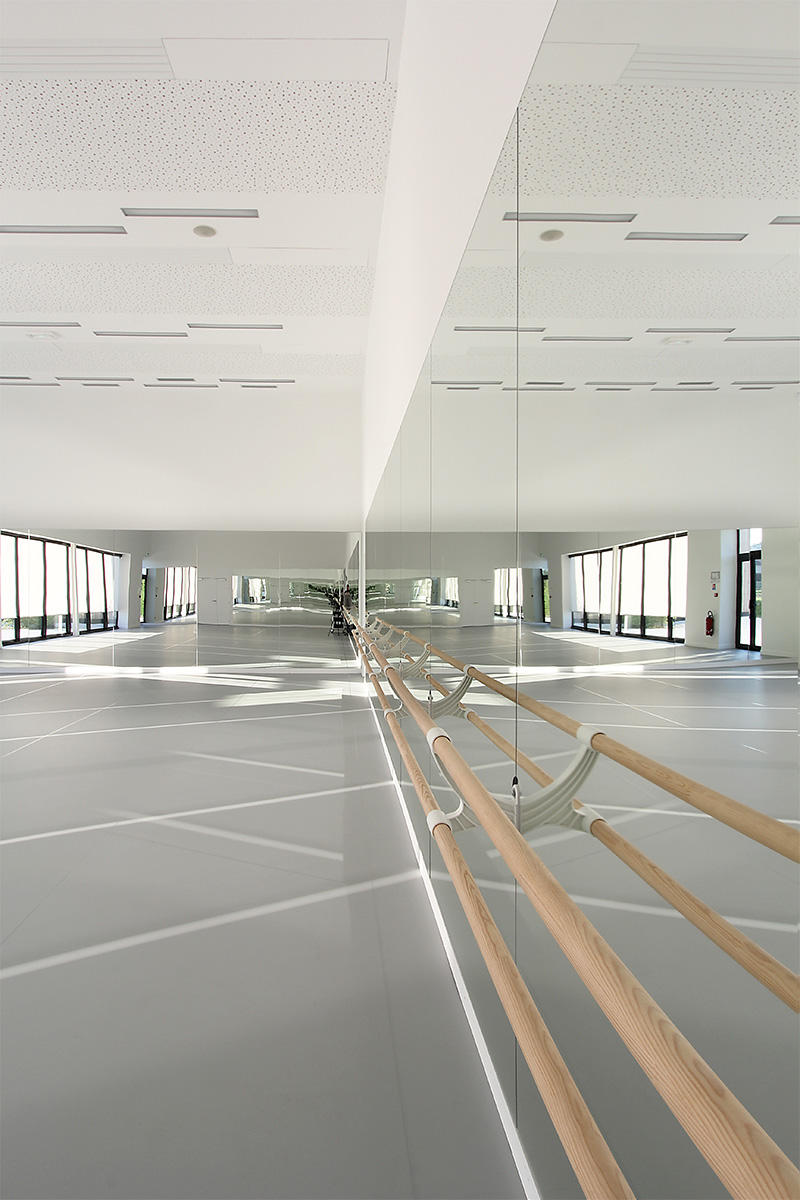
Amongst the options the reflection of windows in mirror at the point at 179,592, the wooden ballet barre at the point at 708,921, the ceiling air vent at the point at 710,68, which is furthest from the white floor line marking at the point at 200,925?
the reflection of windows in mirror at the point at 179,592

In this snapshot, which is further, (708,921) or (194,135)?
(194,135)

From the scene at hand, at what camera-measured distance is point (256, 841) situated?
13.0 feet

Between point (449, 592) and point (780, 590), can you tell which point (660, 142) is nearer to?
point (780, 590)

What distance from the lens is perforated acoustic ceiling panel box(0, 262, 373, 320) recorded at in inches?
240

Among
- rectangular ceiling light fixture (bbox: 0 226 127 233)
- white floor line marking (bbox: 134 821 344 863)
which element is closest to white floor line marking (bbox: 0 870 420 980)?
white floor line marking (bbox: 134 821 344 863)

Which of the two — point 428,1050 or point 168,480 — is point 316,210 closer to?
point 428,1050

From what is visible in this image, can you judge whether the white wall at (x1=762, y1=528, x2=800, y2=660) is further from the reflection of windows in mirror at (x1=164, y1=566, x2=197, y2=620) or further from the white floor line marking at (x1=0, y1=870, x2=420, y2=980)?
the reflection of windows in mirror at (x1=164, y1=566, x2=197, y2=620)

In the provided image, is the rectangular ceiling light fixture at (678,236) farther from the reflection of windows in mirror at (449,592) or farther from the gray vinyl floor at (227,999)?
the gray vinyl floor at (227,999)

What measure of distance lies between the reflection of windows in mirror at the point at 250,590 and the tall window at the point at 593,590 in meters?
14.8

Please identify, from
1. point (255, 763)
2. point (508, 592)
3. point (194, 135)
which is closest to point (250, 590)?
point (255, 763)

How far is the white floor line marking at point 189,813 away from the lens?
4.05 meters

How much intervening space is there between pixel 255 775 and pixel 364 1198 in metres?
3.94

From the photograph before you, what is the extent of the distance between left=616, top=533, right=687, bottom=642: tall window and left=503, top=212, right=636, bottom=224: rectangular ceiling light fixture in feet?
1.34

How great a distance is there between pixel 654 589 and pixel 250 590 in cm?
1523
